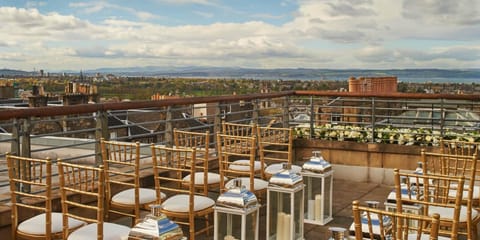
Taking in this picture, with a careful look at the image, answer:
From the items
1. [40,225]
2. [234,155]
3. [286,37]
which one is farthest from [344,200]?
[286,37]

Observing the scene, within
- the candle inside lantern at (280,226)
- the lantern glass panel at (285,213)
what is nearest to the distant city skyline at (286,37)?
the lantern glass panel at (285,213)

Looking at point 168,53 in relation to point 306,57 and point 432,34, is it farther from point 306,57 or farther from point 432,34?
point 432,34

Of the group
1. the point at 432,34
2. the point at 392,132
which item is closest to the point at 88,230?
the point at 392,132

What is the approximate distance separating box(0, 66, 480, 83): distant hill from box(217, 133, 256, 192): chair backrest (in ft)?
17.8

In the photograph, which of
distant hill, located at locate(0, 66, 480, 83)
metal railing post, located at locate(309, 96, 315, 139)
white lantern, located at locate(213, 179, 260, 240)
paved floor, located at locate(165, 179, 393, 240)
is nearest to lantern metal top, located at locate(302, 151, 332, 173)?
paved floor, located at locate(165, 179, 393, 240)

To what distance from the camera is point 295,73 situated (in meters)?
15.8

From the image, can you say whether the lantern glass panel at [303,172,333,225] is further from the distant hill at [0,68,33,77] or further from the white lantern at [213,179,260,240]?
the distant hill at [0,68,33,77]

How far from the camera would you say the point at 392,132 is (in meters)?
7.24

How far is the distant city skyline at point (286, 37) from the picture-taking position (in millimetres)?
14250

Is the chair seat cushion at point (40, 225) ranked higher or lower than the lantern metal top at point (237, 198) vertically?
lower

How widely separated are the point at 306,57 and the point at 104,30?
72.8 ft

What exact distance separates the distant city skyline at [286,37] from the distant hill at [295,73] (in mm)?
281

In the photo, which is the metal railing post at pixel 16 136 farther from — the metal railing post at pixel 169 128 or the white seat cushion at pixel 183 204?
the metal railing post at pixel 169 128

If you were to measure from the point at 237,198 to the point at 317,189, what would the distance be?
1.71 meters
